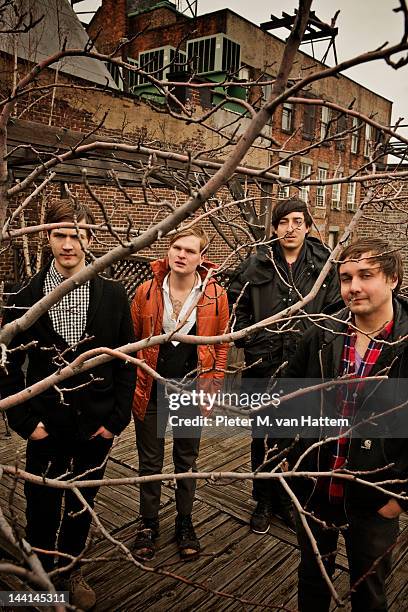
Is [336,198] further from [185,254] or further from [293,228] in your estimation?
[185,254]

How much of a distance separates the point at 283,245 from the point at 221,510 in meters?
1.82

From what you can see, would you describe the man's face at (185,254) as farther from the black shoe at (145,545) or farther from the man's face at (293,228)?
the black shoe at (145,545)

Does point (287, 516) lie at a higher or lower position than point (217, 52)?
lower

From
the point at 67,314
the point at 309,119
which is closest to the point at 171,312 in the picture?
the point at 67,314

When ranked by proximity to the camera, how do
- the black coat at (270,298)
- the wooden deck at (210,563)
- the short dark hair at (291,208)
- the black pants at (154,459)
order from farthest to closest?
the black coat at (270,298), the short dark hair at (291,208), the black pants at (154,459), the wooden deck at (210,563)

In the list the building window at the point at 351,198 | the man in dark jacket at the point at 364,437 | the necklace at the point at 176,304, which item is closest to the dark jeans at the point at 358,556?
the man in dark jacket at the point at 364,437

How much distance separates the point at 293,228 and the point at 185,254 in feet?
2.48

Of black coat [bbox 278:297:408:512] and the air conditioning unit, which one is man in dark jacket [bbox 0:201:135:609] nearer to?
black coat [bbox 278:297:408:512]

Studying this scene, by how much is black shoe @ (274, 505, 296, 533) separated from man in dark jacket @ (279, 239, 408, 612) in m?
1.05

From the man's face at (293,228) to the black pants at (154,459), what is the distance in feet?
4.03

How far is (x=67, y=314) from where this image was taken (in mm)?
2135

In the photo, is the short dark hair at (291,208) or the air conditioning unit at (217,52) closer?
the short dark hair at (291,208)

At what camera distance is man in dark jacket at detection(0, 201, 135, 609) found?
2123mm

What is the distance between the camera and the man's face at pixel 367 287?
174cm
